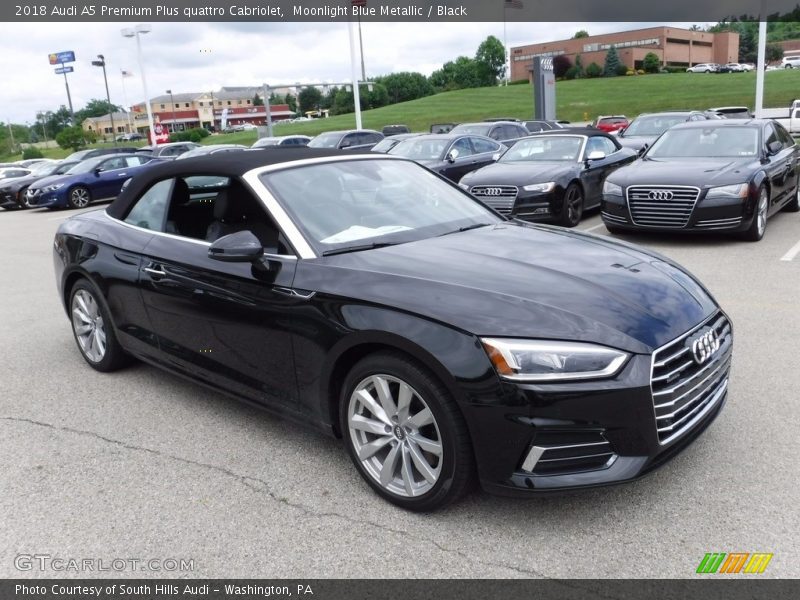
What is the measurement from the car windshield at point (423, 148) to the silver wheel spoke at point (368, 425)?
11.6 m

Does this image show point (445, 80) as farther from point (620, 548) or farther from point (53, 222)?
point (620, 548)

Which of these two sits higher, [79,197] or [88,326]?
[88,326]

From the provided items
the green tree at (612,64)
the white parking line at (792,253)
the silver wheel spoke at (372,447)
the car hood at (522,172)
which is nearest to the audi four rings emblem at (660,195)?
the white parking line at (792,253)

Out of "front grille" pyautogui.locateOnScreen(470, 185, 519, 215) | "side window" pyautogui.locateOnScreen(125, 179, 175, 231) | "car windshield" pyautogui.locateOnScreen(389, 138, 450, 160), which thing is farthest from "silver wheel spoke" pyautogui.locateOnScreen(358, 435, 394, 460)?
"car windshield" pyautogui.locateOnScreen(389, 138, 450, 160)

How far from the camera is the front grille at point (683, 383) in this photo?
2.81 meters

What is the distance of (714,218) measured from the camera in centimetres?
866

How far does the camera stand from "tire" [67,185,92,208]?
20188mm

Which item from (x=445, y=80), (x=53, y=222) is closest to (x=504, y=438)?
(x=53, y=222)

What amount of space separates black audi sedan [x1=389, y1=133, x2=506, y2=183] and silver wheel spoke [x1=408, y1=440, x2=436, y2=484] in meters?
11.3

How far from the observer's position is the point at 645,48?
10806cm

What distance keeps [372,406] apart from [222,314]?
114 centimetres

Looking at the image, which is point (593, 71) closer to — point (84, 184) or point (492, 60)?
point (492, 60)

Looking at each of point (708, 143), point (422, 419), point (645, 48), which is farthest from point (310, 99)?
point (422, 419)

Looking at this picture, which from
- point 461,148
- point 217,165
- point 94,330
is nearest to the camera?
point 217,165
